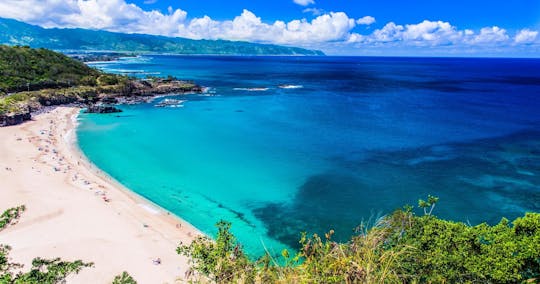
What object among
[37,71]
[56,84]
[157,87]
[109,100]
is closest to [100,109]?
[109,100]

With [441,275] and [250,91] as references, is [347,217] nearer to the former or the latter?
[441,275]

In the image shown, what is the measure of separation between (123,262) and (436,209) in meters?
30.0

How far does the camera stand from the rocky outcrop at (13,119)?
59.4m

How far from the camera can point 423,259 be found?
1669 centimetres

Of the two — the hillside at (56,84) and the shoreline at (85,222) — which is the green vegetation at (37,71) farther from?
the shoreline at (85,222)

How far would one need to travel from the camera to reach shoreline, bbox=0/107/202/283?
25.6 m

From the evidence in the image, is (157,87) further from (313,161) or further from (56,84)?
(313,161)

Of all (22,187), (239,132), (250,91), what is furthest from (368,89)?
(22,187)

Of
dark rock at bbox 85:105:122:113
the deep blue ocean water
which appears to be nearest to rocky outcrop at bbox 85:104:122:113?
dark rock at bbox 85:105:122:113

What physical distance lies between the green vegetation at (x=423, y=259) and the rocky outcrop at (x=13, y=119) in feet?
201

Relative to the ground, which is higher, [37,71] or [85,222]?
[37,71]

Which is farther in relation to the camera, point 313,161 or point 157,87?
point 157,87

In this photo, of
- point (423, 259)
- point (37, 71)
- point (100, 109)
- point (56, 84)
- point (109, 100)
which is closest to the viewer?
point (423, 259)

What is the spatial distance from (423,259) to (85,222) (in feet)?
94.3
